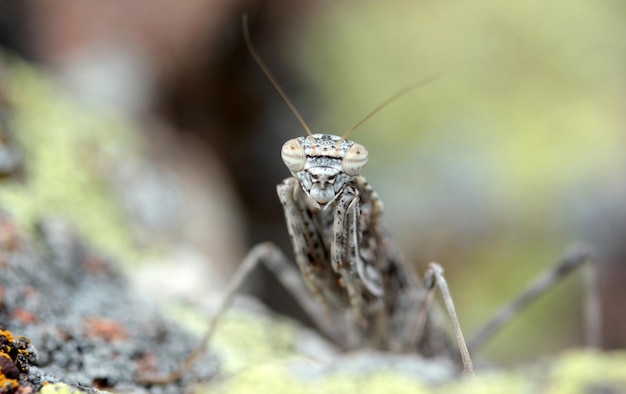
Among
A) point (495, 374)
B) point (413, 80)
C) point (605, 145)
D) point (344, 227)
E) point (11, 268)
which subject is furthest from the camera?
point (413, 80)

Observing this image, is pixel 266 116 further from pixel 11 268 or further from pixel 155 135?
pixel 11 268

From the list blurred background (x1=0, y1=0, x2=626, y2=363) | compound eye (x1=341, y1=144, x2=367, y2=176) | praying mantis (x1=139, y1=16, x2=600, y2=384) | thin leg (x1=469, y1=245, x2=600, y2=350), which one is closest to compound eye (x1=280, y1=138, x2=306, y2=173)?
praying mantis (x1=139, y1=16, x2=600, y2=384)

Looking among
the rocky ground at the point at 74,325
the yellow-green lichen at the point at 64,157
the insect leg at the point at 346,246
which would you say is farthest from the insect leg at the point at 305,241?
the yellow-green lichen at the point at 64,157

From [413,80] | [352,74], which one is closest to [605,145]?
[413,80]

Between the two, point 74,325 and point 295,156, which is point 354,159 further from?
point 74,325

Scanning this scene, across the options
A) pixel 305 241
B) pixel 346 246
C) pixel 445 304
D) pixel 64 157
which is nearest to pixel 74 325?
pixel 305 241

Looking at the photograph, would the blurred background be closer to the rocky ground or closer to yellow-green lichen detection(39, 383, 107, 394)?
the rocky ground

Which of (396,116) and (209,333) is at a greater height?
(396,116)
